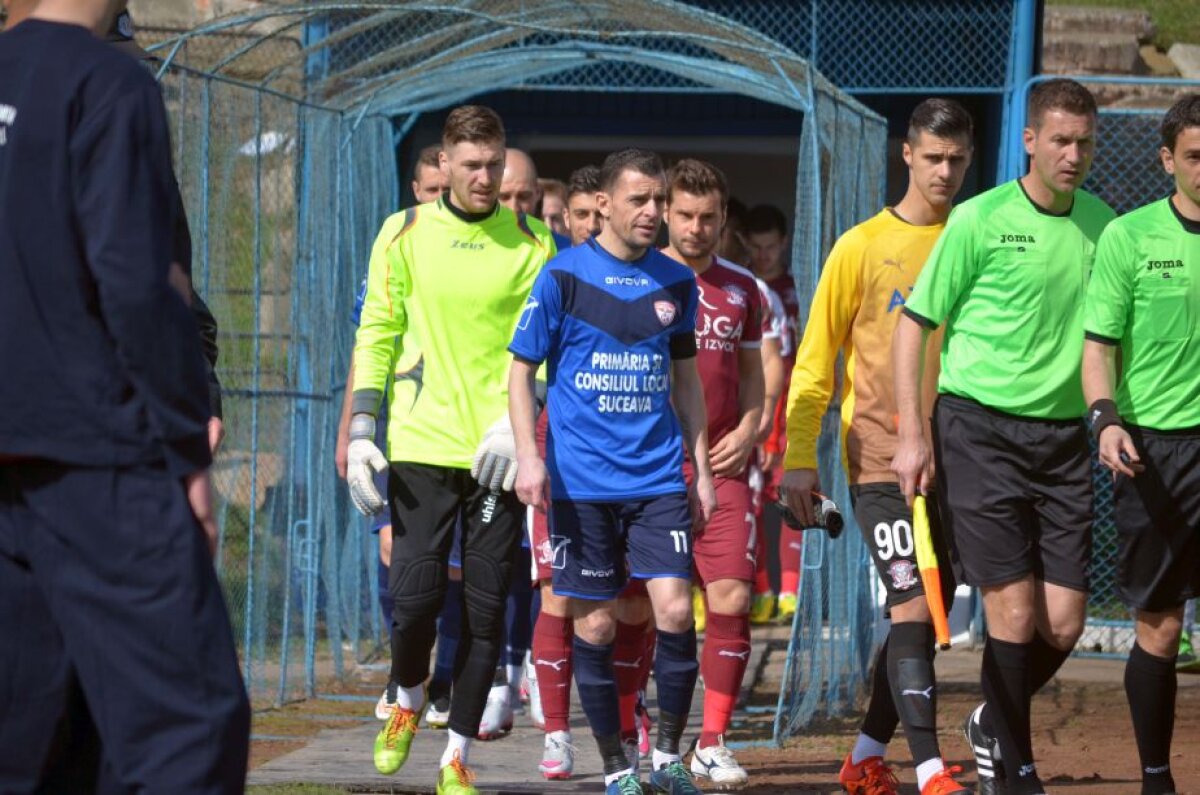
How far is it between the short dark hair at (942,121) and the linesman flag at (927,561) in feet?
4.13

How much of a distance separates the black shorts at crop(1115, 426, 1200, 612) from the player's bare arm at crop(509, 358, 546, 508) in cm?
195

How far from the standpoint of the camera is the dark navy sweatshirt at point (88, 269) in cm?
340

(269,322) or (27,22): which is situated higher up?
(27,22)

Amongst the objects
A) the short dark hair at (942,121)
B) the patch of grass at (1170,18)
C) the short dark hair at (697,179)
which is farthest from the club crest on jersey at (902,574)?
the patch of grass at (1170,18)

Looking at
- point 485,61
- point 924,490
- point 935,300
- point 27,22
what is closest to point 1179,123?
point 935,300

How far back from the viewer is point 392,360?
752 cm

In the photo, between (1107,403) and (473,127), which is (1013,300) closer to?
(1107,403)

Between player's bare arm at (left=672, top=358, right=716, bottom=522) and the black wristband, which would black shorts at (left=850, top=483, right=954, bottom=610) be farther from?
the black wristband

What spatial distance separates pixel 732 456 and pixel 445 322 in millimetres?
1305

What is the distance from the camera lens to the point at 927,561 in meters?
6.61

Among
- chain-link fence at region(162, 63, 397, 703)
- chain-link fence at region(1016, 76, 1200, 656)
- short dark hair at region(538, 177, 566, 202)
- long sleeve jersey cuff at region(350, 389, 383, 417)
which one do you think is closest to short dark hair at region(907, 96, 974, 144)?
long sleeve jersey cuff at region(350, 389, 383, 417)

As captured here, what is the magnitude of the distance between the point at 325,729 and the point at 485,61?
383cm

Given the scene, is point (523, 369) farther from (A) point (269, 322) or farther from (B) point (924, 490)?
(A) point (269, 322)

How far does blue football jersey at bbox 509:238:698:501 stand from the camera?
263 inches
